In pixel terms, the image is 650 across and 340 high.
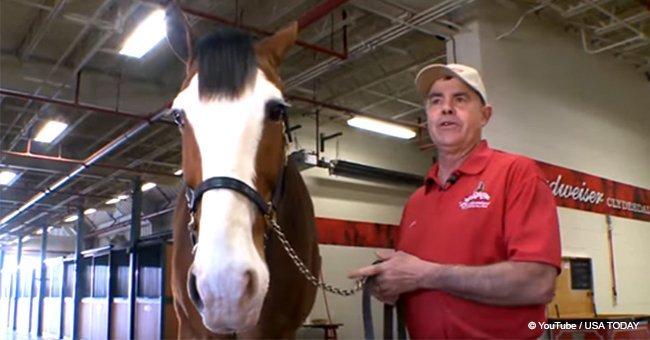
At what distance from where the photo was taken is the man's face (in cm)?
151

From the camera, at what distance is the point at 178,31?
1.73 metres

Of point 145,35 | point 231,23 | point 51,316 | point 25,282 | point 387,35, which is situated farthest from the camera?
point 25,282

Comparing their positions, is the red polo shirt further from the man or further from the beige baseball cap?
the beige baseball cap

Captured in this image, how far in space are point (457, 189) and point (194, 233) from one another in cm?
67

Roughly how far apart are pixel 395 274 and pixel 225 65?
64 centimetres

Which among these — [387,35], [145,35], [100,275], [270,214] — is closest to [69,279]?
[100,275]

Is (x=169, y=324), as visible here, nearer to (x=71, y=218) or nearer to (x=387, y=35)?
(x=387, y=35)

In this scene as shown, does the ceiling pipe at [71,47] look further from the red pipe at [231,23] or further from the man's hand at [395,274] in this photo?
the man's hand at [395,274]

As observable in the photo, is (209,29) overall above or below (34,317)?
above

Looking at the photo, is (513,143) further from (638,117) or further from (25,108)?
(25,108)

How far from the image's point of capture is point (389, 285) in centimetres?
134

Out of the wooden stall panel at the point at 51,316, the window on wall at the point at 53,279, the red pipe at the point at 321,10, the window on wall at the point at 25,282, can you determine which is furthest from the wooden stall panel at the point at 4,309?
the red pipe at the point at 321,10

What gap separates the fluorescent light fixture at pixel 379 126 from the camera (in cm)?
816

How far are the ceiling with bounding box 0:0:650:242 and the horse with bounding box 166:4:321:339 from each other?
326 centimetres
